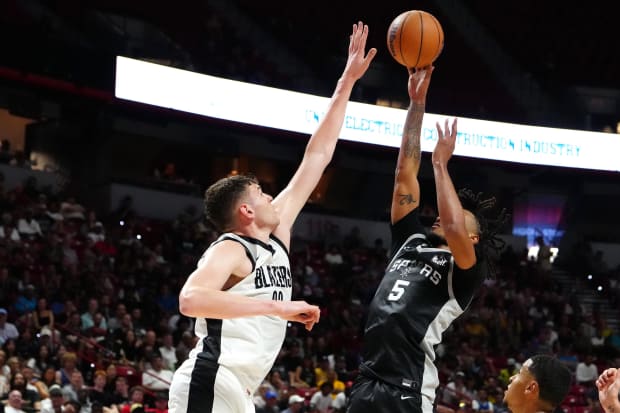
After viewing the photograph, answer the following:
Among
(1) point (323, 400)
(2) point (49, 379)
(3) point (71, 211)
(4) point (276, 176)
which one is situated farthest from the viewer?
(4) point (276, 176)

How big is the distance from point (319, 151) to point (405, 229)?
74 cm

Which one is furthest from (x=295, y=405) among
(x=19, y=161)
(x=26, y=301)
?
(x=19, y=161)

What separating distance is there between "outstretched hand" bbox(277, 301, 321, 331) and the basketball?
2.42m

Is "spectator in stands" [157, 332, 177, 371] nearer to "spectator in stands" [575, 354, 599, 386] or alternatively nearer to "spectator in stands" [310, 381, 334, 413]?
"spectator in stands" [310, 381, 334, 413]

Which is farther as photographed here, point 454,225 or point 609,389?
point 454,225

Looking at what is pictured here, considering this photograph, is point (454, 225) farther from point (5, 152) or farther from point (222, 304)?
point (5, 152)

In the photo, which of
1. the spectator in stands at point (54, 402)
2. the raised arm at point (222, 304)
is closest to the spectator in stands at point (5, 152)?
the spectator in stands at point (54, 402)

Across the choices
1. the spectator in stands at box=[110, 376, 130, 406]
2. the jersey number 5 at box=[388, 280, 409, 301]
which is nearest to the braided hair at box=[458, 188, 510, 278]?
the jersey number 5 at box=[388, 280, 409, 301]

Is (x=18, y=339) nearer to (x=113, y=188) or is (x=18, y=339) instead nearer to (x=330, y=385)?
(x=330, y=385)

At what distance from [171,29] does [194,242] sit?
643cm

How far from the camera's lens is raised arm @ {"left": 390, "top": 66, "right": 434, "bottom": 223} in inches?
206

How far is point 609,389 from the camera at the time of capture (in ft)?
12.9

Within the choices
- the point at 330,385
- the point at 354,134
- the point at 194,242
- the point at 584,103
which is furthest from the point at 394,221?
the point at 584,103

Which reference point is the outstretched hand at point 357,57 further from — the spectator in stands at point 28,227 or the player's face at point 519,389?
the spectator in stands at point 28,227
